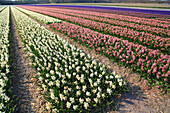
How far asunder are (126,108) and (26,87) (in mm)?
4070

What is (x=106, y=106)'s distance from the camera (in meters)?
3.73

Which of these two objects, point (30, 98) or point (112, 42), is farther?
point (112, 42)

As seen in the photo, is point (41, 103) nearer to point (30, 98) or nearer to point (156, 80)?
point (30, 98)

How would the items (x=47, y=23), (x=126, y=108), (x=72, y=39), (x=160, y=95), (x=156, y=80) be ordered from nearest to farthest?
1. (x=126, y=108)
2. (x=160, y=95)
3. (x=156, y=80)
4. (x=72, y=39)
5. (x=47, y=23)

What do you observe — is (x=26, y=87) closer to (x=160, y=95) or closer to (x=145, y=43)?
(x=160, y=95)

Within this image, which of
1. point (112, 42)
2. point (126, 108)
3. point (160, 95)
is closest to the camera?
point (126, 108)

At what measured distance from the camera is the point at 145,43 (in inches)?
297

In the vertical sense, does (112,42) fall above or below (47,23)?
below

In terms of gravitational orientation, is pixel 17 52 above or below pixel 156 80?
above

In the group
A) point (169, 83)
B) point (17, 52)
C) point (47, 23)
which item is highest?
point (47, 23)

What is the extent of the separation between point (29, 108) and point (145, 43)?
305 inches

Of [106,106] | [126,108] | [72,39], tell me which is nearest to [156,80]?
[126,108]

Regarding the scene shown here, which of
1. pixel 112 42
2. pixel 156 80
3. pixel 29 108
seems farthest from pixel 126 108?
pixel 112 42

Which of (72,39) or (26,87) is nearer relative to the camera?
(26,87)
